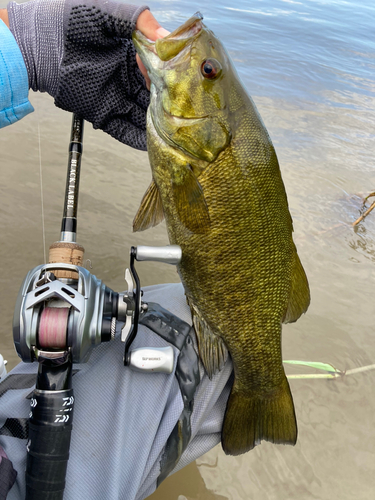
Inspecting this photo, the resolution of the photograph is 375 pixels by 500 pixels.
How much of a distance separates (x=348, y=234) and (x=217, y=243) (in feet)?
8.04

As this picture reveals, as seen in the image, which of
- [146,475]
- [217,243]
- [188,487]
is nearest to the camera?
[146,475]

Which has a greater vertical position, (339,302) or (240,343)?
(240,343)

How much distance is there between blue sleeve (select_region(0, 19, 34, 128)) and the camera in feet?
5.48

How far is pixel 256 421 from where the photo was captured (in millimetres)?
1774

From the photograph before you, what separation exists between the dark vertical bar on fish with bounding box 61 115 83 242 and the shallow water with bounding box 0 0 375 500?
972 millimetres

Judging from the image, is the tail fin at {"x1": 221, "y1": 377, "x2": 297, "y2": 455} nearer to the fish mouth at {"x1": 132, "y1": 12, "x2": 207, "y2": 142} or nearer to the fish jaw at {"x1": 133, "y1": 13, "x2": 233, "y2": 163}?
the fish jaw at {"x1": 133, "y1": 13, "x2": 233, "y2": 163}

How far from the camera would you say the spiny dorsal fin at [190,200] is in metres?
1.67

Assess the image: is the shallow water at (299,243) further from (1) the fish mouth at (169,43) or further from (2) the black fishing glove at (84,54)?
(1) the fish mouth at (169,43)

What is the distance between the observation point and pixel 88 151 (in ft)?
13.2

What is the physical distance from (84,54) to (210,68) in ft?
2.02

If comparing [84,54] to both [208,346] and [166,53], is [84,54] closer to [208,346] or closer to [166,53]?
[166,53]

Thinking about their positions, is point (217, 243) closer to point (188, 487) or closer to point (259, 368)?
point (259, 368)

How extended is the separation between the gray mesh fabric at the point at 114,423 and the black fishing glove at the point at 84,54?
3.60 ft

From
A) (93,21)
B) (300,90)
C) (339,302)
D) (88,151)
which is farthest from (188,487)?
(300,90)
